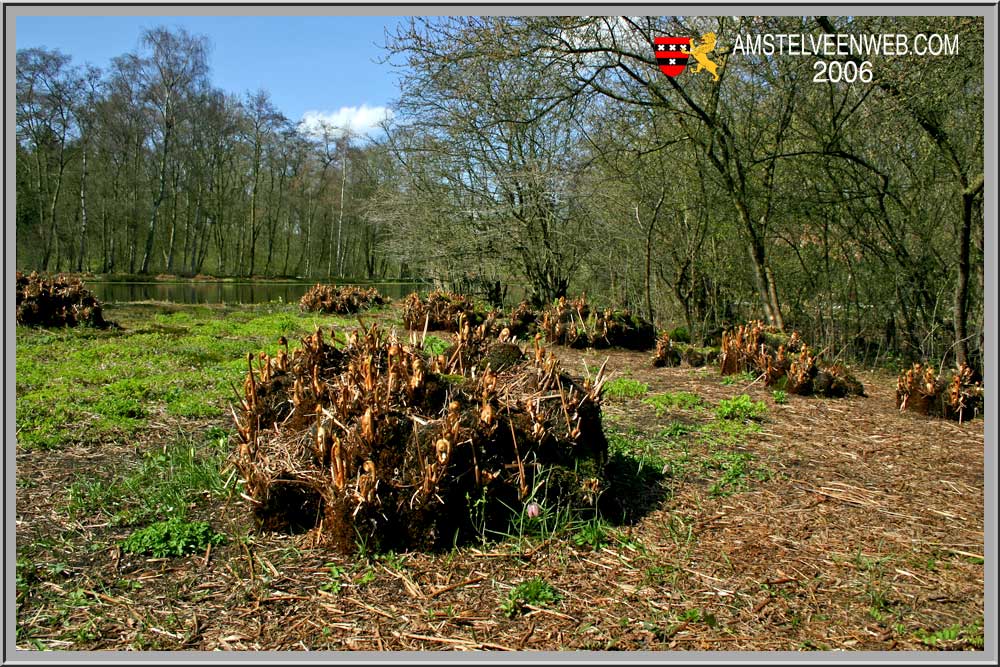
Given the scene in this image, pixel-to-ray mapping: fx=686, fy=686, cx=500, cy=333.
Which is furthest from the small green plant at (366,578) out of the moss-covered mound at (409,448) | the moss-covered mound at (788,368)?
the moss-covered mound at (788,368)

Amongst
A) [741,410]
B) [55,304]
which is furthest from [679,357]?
[55,304]

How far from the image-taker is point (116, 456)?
170 inches

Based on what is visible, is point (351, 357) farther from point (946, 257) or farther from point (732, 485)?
point (946, 257)

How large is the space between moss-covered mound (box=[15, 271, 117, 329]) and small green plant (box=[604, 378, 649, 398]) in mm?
7854

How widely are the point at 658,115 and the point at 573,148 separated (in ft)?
8.38

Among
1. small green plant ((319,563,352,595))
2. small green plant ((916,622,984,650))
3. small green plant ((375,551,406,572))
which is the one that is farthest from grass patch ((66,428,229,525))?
small green plant ((916,622,984,650))

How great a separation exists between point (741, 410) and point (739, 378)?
157cm

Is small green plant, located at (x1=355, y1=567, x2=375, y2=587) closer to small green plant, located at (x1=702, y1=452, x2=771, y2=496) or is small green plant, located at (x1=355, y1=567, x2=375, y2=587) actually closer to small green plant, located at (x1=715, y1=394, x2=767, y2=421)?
small green plant, located at (x1=702, y1=452, x2=771, y2=496)

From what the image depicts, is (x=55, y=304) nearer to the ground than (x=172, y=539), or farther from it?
farther from it

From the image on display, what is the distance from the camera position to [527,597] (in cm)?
266

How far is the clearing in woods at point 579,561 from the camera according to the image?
246 centimetres

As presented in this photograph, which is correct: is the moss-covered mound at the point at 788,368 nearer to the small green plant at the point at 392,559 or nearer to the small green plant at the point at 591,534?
the small green plant at the point at 591,534

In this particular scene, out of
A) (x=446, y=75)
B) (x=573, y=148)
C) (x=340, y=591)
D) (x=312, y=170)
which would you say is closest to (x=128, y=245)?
(x=312, y=170)

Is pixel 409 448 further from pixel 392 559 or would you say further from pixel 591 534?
pixel 591 534
